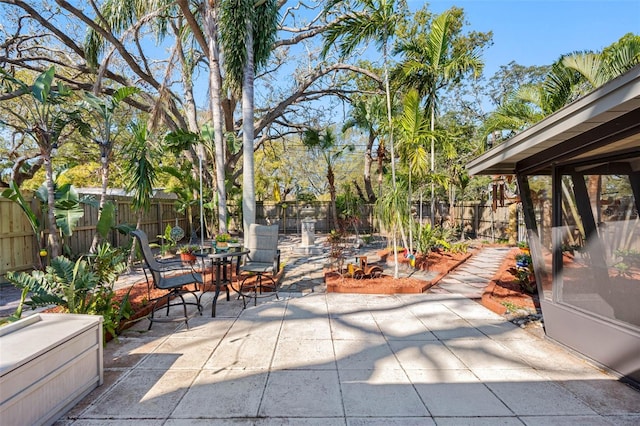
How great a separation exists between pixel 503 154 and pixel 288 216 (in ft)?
47.6

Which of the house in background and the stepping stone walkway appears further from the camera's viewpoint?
the stepping stone walkway

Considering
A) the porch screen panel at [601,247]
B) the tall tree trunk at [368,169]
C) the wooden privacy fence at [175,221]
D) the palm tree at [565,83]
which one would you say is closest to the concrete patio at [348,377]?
the porch screen panel at [601,247]

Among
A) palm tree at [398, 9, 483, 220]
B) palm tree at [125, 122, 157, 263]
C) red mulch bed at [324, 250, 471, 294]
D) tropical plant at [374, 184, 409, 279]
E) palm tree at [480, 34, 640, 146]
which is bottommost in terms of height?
red mulch bed at [324, 250, 471, 294]

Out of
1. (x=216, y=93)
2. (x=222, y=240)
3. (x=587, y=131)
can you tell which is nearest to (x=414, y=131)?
(x=587, y=131)

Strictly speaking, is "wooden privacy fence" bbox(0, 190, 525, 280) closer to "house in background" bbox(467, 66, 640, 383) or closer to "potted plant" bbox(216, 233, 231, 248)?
"potted plant" bbox(216, 233, 231, 248)

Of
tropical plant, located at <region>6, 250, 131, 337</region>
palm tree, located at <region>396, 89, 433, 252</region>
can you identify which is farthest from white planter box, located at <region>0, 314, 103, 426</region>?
palm tree, located at <region>396, 89, 433, 252</region>

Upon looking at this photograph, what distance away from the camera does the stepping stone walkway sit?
542cm

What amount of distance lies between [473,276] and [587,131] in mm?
4545

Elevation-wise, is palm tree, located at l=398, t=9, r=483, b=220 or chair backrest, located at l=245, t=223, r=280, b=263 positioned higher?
palm tree, located at l=398, t=9, r=483, b=220

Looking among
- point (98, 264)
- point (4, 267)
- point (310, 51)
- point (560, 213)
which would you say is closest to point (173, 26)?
point (310, 51)

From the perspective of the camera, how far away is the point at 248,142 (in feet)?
21.9

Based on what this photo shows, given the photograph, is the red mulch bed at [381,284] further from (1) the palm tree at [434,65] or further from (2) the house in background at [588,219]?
(1) the palm tree at [434,65]

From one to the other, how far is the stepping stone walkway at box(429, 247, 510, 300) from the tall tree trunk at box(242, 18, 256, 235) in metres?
3.87

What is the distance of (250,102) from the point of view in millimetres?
6703
